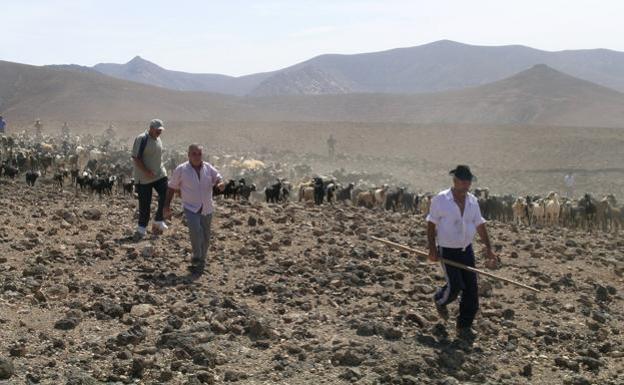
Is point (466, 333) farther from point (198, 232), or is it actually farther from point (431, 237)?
point (198, 232)

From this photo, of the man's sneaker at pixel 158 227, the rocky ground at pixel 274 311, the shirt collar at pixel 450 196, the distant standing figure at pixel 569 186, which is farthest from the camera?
the distant standing figure at pixel 569 186

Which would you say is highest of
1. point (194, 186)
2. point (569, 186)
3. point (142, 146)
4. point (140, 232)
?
point (142, 146)

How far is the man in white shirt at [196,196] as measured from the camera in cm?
896

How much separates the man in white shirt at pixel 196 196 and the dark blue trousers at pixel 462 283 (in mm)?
3005

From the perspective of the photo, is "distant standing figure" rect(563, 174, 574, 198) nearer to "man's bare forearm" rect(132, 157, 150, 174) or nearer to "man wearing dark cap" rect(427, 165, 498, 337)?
"man's bare forearm" rect(132, 157, 150, 174)

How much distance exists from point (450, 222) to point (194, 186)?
3.18 meters

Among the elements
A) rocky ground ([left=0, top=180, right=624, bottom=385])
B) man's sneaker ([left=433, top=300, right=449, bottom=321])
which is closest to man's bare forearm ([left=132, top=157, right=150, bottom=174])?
rocky ground ([left=0, top=180, right=624, bottom=385])

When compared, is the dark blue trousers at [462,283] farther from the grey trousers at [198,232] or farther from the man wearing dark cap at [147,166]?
the man wearing dark cap at [147,166]

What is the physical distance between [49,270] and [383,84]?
558 ft

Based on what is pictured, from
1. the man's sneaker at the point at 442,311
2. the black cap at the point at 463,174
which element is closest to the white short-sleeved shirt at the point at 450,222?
the black cap at the point at 463,174

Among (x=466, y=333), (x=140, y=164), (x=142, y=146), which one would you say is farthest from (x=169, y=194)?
Answer: (x=466, y=333)

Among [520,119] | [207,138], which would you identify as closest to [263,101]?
[520,119]

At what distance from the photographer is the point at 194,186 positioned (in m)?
8.96

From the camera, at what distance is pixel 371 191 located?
18.0 m
